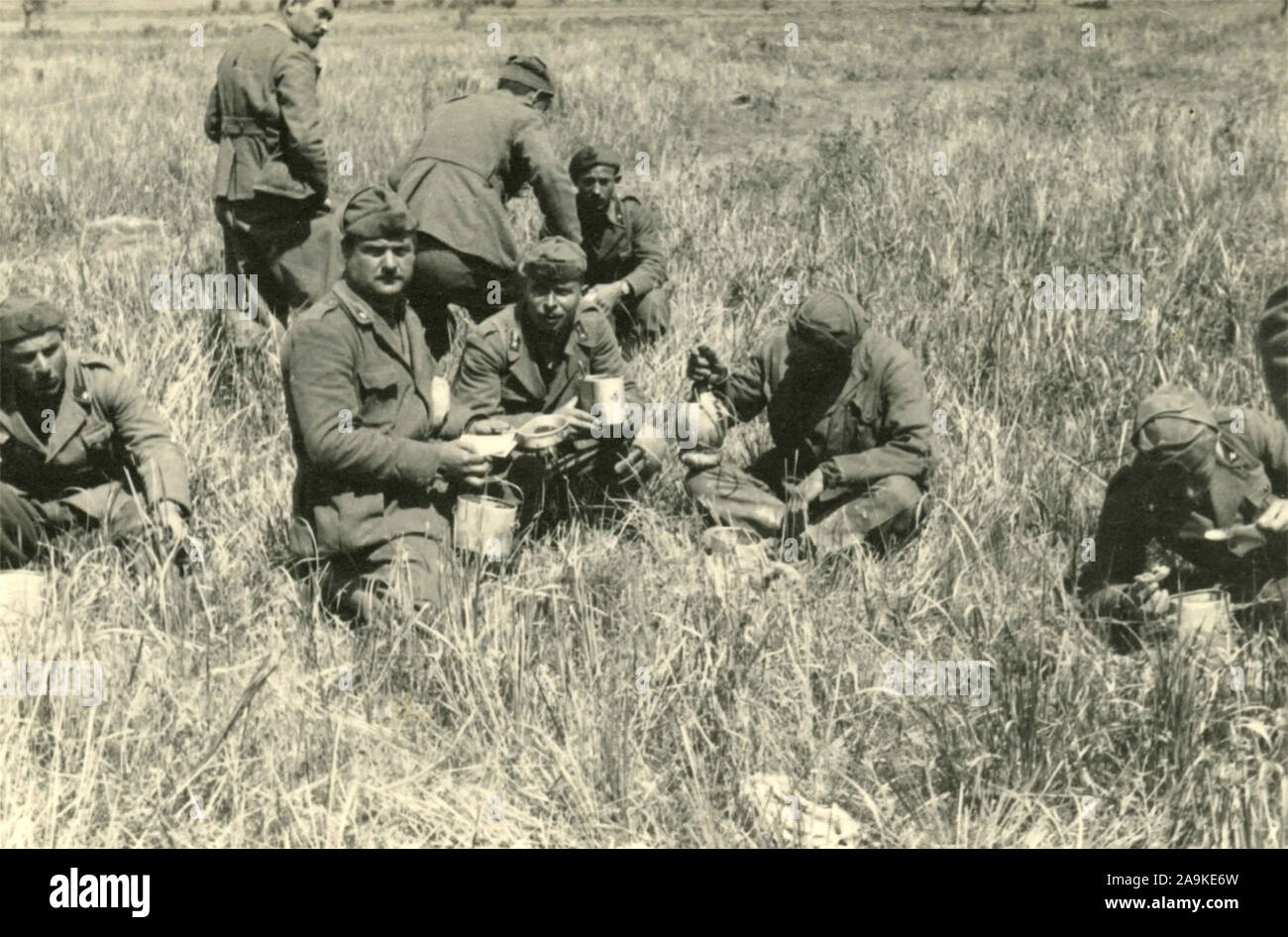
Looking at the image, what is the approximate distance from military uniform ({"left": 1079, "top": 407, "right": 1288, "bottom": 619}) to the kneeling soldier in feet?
10.1

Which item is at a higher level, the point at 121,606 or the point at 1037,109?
the point at 1037,109

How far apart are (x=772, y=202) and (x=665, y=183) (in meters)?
0.95

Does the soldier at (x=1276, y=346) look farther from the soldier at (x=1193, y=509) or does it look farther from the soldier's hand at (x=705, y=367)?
the soldier's hand at (x=705, y=367)

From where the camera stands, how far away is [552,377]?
569cm

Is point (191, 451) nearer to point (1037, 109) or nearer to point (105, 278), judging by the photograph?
point (105, 278)

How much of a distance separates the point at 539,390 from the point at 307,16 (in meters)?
2.17

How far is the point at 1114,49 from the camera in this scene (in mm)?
14523

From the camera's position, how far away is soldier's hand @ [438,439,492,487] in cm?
480

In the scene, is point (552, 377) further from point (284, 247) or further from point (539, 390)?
point (284, 247)

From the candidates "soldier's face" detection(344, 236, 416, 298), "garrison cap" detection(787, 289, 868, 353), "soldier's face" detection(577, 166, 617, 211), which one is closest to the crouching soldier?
"soldier's face" detection(344, 236, 416, 298)

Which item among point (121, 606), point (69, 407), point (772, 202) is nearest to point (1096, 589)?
point (121, 606)

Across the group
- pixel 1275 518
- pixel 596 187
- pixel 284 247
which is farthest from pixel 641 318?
pixel 1275 518

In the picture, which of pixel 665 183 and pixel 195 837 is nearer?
pixel 195 837

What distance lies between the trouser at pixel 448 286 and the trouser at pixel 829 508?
1.42m
